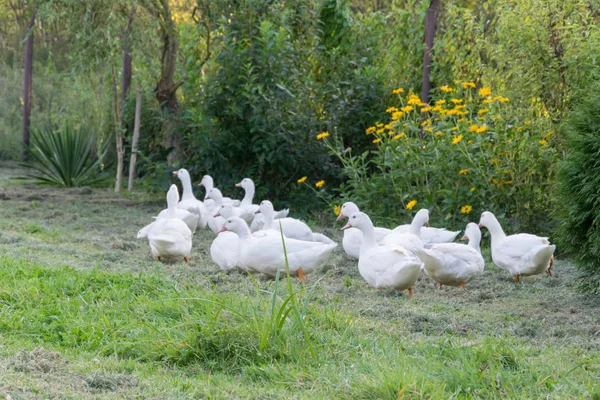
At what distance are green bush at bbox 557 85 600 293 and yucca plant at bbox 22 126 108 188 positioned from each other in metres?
8.89

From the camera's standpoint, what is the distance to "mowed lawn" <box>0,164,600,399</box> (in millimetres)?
3703

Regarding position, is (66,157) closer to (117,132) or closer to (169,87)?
(117,132)

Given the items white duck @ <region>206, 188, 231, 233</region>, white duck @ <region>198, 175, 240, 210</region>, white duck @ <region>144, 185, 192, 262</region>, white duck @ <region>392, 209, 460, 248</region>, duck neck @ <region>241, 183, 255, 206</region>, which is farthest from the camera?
duck neck @ <region>241, 183, 255, 206</region>

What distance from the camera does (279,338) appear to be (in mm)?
4258

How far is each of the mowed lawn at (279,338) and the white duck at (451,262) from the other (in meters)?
0.14

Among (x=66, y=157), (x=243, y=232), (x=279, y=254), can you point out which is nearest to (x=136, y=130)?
(x=66, y=157)

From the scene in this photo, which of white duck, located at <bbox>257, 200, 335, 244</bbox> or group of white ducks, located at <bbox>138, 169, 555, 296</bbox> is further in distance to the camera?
white duck, located at <bbox>257, 200, 335, 244</bbox>

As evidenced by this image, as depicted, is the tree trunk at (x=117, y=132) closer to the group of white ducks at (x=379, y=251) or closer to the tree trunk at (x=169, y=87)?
the tree trunk at (x=169, y=87)

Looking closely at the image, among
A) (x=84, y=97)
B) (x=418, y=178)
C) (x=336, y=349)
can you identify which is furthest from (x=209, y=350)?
(x=84, y=97)

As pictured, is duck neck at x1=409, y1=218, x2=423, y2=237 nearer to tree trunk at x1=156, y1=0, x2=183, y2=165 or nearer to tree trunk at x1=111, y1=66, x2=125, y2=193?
tree trunk at x1=156, y1=0, x2=183, y2=165

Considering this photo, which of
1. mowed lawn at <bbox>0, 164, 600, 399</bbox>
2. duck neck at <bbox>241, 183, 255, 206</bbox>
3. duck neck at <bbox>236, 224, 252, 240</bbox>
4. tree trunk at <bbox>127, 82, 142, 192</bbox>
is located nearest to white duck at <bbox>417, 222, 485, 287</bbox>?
mowed lawn at <bbox>0, 164, 600, 399</bbox>

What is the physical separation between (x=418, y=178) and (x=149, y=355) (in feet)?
18.9

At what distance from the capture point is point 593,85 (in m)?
5.94

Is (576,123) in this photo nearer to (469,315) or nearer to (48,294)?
(469,315)
